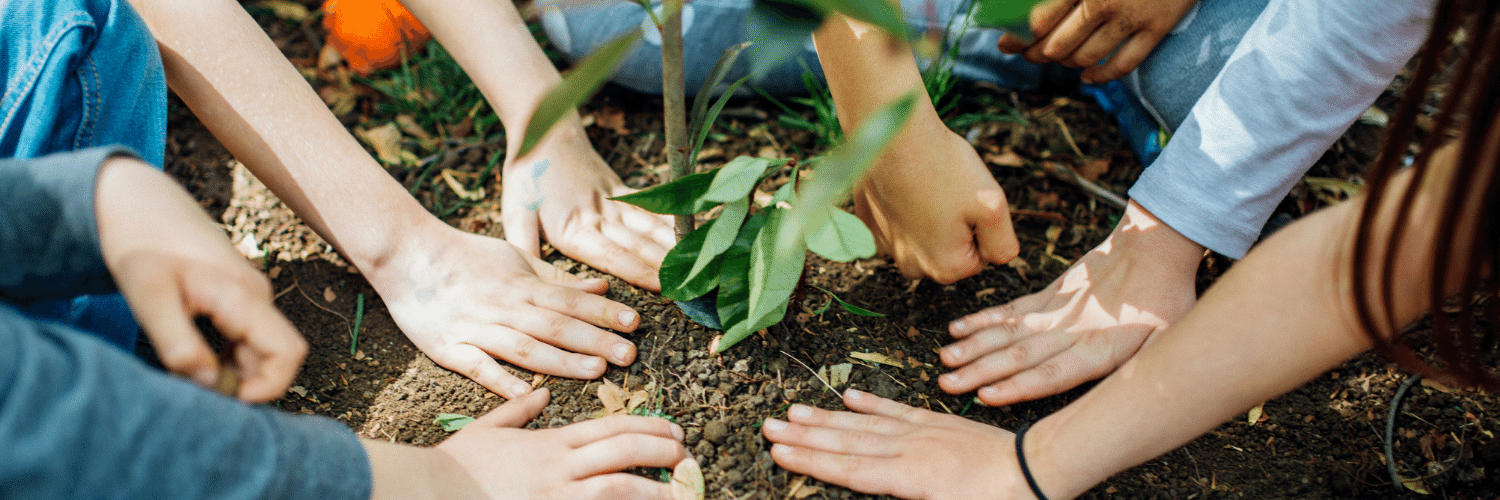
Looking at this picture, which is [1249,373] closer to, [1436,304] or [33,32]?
[1436,304]

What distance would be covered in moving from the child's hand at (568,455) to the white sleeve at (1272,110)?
0.83m

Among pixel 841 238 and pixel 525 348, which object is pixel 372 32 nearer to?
pixel 525 348

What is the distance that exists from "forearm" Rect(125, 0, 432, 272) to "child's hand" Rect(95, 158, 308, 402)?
0.50m

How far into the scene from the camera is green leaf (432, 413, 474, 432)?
1057 mm

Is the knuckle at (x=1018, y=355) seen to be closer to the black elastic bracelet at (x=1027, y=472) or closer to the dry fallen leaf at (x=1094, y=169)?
the black elastic bracelet at (x=1027, y=472)

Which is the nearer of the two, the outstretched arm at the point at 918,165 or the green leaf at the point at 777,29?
the green leaf at the point at 777,29

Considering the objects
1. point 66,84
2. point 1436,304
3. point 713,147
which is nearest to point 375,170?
point 66,84

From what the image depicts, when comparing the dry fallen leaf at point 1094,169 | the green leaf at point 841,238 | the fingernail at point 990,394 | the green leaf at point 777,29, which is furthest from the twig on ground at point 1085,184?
the green leaf at point 777,29

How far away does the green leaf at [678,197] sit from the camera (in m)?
0.87

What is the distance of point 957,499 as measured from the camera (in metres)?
0.92

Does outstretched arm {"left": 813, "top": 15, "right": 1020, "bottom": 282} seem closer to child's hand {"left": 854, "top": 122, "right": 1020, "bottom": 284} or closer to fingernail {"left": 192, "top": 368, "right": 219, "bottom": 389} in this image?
child's hand {"left": 854, "top": 122, "right": 1020, "bottom": 284}

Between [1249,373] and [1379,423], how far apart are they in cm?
57

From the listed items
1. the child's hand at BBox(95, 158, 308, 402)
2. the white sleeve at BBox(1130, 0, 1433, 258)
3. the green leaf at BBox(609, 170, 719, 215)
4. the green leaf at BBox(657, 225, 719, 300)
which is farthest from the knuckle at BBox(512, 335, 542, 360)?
the white sleeve at BBox(1130, 0, 1433, 258)

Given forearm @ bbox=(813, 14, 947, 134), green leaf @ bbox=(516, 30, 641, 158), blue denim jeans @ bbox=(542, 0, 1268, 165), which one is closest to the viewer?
green leaf @ bbox=(516, 30, 641, 158)
